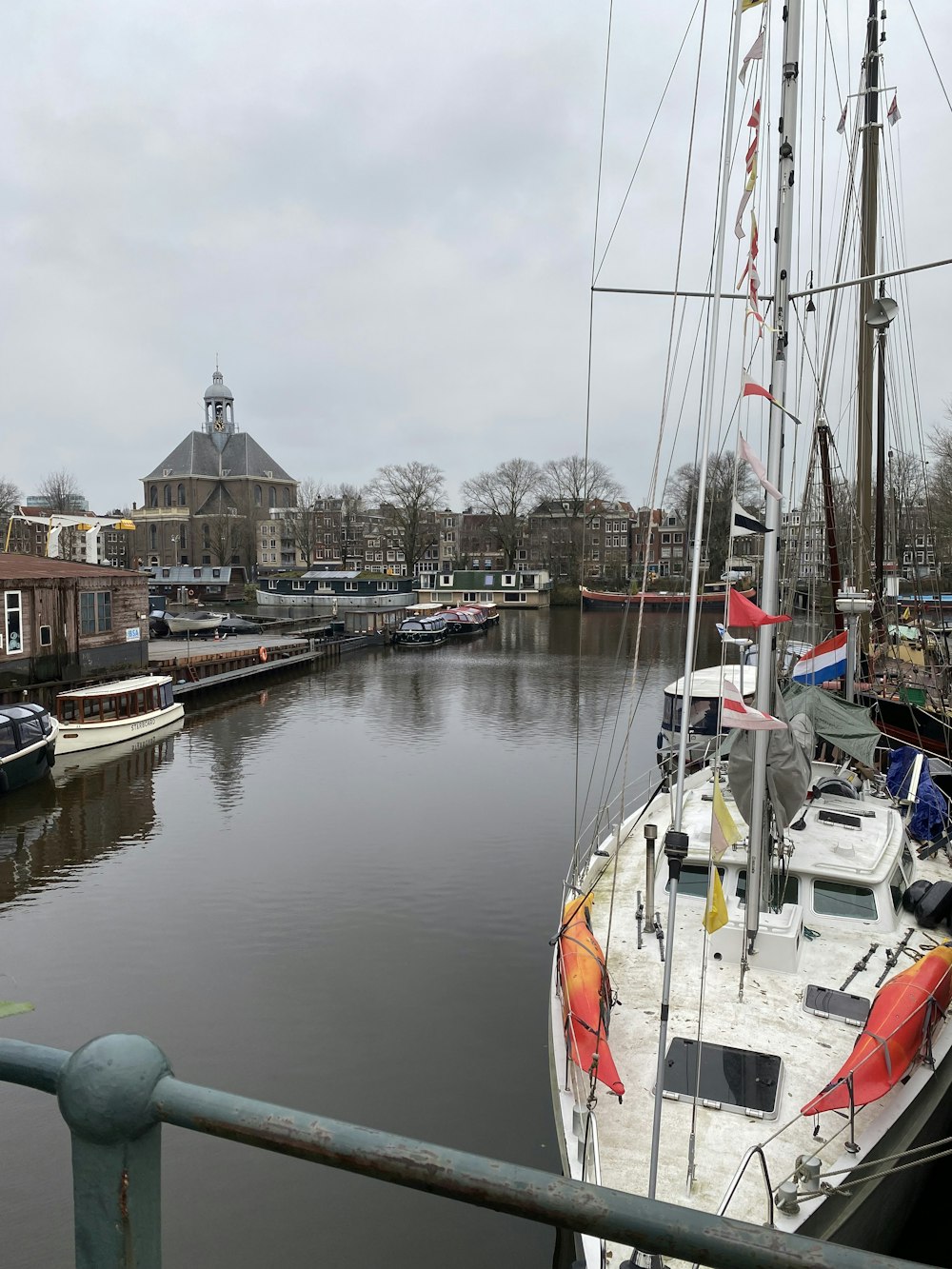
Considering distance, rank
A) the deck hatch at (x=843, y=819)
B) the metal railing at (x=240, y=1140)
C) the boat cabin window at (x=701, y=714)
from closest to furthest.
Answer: the metal railing at (x=240, y=1140)
the deck hatch at (x=843, y=819)
the boat cabin window at (x=701, y=714)

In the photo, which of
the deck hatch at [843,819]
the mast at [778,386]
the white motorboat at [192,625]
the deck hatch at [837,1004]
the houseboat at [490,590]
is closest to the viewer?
the deck hatch at [837,1004]

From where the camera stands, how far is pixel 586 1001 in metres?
8.82

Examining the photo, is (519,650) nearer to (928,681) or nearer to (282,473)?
(928,681)

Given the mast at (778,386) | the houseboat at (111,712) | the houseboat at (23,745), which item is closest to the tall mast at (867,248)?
the mast at (778,386)

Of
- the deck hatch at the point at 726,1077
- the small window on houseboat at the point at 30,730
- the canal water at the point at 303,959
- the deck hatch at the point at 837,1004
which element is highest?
the small window on houseboat at the point at 30,730

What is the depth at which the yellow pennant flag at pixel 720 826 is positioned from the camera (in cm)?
818

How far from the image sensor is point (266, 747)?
32500mm

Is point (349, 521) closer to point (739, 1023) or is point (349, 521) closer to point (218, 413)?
point (218, 413)

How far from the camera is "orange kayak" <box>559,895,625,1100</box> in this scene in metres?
8.13

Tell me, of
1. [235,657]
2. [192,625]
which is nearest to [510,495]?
[192,625]

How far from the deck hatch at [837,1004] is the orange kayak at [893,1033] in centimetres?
46

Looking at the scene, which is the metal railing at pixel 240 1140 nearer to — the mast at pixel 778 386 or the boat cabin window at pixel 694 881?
the mast at pixel 778 386

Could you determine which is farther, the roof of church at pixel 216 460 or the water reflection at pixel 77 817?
the roof of church at pixel 216 460

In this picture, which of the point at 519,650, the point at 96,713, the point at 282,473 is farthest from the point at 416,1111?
the point at 282,473
